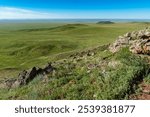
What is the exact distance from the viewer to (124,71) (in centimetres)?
1809

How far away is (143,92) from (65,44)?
8562 centimetres

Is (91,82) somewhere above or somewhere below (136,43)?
below

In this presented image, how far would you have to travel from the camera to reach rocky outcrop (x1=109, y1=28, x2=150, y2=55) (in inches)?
862

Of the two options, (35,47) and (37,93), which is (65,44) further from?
(37,93)

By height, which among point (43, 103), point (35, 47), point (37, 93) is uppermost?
point (43, 103)

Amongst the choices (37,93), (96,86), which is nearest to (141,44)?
(96,86)

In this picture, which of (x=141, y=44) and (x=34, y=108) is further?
(x=141, y=44)

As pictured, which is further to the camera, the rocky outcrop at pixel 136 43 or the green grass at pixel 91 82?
the rocky outcrop at pixel 136 43

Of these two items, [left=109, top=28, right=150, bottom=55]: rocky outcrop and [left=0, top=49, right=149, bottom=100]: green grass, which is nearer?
[left=0, top=49, right=149, bottom=100]: green grass

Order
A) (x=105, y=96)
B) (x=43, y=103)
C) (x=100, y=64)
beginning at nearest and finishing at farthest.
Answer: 1. (x=43, y=103)
2. (x=105, y=96)
3. (x=100, y=64)

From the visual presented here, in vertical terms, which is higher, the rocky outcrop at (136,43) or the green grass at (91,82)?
the rocky outcrop at (136,43)

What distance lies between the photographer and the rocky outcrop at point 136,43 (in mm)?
21906

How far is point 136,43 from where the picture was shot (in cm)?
2283

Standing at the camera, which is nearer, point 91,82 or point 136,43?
point 91,82
